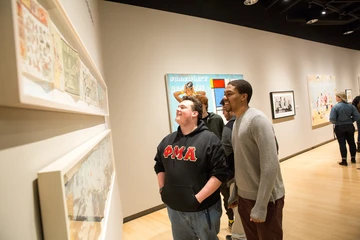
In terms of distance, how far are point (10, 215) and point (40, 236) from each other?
14 centimetres

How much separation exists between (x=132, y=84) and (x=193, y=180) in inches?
96.2

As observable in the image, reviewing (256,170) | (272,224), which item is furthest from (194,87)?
(272,224)

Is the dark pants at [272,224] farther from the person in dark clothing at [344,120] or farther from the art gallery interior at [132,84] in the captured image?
the person in dark clothing at [344,120]

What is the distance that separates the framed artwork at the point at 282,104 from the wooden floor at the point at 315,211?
1.65m

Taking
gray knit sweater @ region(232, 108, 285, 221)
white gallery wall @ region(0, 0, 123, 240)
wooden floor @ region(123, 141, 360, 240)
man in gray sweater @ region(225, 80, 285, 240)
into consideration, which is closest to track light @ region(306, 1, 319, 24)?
wooden floor @ region(123, 141, 360, 240)

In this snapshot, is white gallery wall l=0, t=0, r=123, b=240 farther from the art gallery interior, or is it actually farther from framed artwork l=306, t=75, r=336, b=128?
framed artwork l=306, t=75, r=336, b=128

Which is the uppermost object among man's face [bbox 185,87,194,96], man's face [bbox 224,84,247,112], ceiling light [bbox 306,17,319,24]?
ceiling light [bbox 306,17,319,24]

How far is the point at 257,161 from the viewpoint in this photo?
155 centimetres

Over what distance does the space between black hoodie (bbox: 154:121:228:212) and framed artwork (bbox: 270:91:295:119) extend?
476cm

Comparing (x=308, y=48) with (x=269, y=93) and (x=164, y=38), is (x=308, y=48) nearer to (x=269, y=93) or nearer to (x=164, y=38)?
(x=269, y=93)

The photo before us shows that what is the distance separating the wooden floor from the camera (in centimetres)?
257

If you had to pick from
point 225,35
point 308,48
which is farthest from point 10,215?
point 308,48

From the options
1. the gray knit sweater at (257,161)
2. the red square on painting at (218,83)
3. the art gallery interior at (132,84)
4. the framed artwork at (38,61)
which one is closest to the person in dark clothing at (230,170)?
the gray knit sweater at (257,161)

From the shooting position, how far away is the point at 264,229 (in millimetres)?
1539
